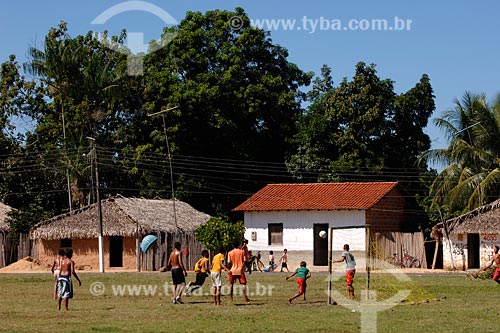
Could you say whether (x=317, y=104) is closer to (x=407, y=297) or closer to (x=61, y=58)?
(x=61, y=58)

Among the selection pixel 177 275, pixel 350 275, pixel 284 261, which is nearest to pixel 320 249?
pixel 284 261

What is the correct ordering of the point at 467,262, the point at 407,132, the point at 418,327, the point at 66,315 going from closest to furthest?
1. the point at 418,327
2. the point at 66,315
3. the point at 467,262
4. the point at 407,132

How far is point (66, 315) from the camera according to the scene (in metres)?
22.3

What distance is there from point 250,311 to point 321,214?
1207 inches

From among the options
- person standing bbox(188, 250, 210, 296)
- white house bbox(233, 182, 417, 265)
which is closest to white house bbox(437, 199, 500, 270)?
white house bbox(233, 182, 417, 265)

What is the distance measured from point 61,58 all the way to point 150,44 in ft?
25.0

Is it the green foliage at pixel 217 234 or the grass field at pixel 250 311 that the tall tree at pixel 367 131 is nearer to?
the green foliage at pixel 217 234

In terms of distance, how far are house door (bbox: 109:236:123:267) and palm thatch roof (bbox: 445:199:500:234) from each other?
1767 cm

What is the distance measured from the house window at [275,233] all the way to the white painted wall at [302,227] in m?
0.18

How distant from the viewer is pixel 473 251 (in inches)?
1937

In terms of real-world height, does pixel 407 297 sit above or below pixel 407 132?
below

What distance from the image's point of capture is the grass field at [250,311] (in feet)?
63.0

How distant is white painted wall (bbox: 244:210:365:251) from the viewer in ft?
172

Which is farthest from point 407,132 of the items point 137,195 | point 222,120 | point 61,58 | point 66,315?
point 66,315
